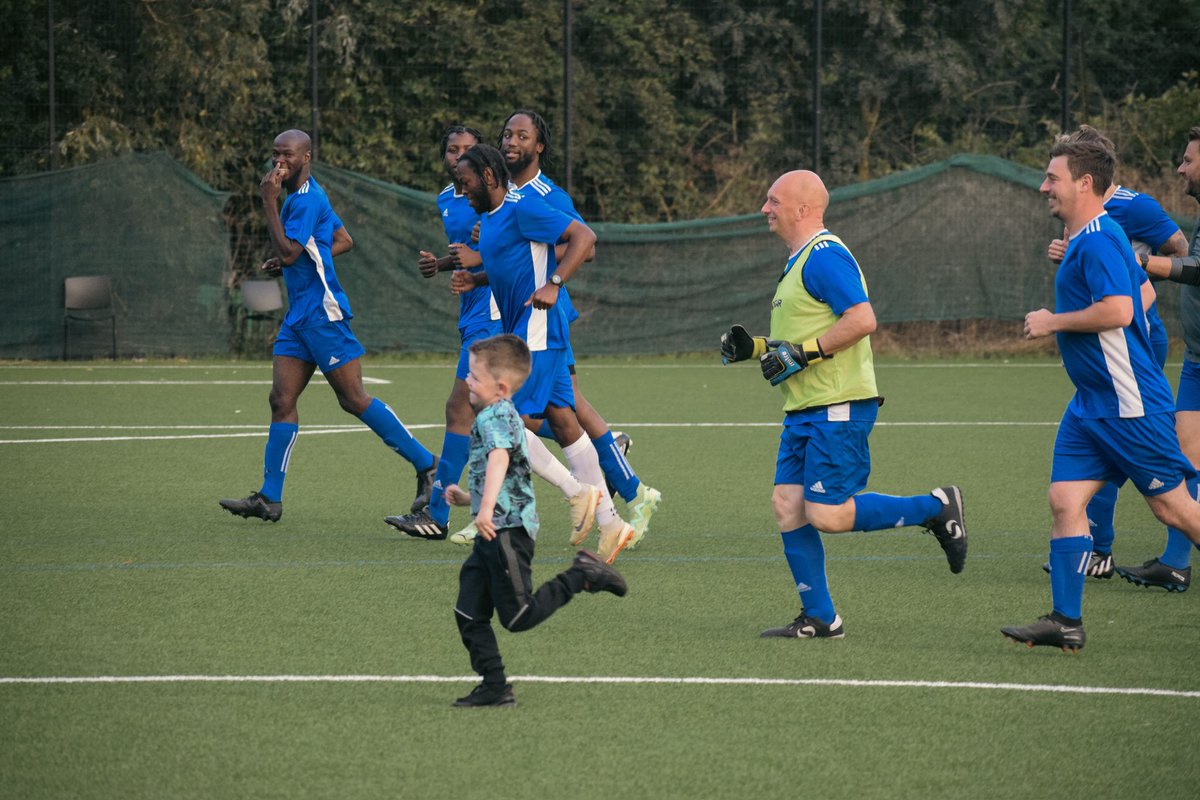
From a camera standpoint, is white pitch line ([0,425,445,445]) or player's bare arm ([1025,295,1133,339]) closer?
player's bare arm ([1025,295,1133,339])

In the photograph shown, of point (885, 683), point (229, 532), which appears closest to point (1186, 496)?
point (885, 683)

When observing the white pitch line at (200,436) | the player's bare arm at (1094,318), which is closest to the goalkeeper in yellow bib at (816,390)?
the player's bare arm at (1094,318)

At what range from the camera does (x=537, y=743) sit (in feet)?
16.5

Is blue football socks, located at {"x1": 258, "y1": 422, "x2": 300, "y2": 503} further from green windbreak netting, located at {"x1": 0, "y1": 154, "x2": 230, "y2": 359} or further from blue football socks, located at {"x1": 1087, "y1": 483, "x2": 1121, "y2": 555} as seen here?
green windbreak netting, located at {"x1": 0, "y1": 154, "x2": 230, "y2": 359}

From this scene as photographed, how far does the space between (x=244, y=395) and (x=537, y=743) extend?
12.1 m

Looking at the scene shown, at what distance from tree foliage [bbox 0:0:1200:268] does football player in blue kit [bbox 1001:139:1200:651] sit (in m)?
16.5

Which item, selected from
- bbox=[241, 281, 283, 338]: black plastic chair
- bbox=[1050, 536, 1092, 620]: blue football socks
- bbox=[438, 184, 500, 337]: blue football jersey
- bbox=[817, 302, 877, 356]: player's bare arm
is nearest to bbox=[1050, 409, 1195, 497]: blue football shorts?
bbox=[1050, 536, 1092, 620]: blue football socks

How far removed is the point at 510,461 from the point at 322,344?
4.08m

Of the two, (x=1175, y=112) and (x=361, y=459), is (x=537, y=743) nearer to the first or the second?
(x=361, y=459)

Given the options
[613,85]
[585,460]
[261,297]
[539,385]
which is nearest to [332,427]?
[585,460]

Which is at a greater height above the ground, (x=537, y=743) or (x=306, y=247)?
(x=306, y=247)

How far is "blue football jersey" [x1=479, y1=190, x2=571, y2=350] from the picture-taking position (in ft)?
26.6

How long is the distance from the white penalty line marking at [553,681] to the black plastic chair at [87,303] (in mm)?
14938

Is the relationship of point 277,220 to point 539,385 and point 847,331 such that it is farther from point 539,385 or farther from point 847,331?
point 847,331
